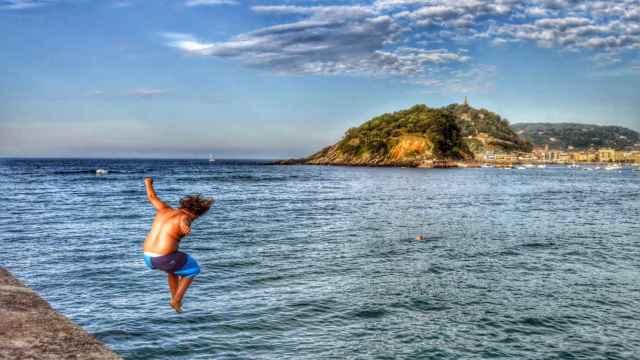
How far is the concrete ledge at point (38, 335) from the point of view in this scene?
5.07m

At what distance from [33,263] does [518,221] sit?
37194 mm

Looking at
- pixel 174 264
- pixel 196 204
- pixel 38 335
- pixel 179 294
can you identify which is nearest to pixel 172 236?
pixel 174 264

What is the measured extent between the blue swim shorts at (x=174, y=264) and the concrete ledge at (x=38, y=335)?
104 cm

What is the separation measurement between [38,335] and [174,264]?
160 centimetres

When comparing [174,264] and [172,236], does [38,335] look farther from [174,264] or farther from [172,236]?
[172,236]

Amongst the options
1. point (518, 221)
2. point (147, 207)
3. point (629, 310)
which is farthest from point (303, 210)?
point (629, 310)

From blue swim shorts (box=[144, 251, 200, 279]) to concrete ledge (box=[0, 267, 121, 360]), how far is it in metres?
1.04

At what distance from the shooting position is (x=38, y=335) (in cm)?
551

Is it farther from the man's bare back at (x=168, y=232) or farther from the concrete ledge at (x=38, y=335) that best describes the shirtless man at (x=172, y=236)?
the concrete ledge at (x=38, y=335)

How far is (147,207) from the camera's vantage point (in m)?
53.0

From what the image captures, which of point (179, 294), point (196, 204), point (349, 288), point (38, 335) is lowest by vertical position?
point (349, 288)

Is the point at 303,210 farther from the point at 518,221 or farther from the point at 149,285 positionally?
the point at 149,285

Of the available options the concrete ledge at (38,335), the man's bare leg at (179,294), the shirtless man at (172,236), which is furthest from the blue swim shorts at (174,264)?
the concrete ledge at (38,335)

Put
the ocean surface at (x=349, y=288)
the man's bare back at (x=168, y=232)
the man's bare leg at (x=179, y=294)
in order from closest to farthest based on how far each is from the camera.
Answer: the man's bare back at (x=168, y=232)
the man's bare leg at (x=179, y=294)
the ocean surface at (x=349, y=288)
